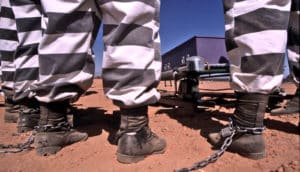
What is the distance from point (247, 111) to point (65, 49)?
37.7 inches

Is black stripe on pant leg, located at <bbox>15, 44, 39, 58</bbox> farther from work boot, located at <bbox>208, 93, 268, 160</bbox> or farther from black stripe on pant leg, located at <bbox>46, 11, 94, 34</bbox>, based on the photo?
work boot, located at <bbox>208, 93, 268, 160</bbox>

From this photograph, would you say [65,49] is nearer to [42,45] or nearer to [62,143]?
[42,45]

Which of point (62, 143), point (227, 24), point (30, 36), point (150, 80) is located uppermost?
point (30, 36)

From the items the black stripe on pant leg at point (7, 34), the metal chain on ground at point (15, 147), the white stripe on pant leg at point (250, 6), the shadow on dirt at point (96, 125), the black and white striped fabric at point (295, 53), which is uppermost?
the black stripe on pant leg at point (7, 34)

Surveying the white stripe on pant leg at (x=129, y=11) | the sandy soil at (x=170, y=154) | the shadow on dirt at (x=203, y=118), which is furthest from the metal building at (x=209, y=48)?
the white stripe on pant leg at (x=129, y=11)

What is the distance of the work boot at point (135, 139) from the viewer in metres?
1.07

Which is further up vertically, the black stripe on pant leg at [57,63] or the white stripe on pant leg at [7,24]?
the white stripe on pant leg at [7,24]

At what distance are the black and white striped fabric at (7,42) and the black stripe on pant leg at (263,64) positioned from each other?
2.14 meters

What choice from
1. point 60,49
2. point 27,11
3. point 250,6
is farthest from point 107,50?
point 27,11

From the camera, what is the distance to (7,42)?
86.0 inches

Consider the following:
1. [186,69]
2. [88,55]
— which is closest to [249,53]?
[88,55]

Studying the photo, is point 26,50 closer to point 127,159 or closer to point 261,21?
point 127,159

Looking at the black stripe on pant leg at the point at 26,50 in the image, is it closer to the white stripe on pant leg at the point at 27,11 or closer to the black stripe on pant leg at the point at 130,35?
the white stripe on pant leg at the point at 27,11

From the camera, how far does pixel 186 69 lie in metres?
2.09
